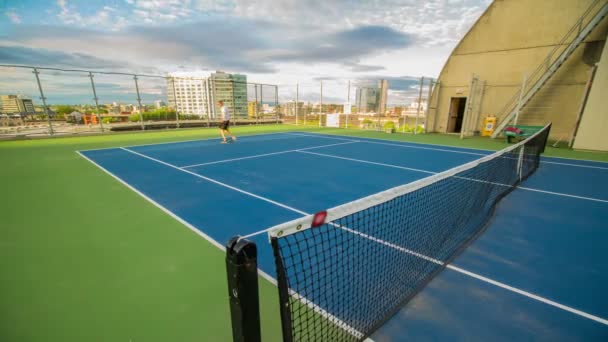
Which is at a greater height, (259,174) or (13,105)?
(13,105)

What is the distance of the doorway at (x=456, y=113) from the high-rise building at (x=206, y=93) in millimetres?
15928

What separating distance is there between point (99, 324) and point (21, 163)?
10.5 m

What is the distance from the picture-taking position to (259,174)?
26.2ft

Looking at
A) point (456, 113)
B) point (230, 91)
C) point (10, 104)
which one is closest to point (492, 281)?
point (456, 113)

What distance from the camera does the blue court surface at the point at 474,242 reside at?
108 inches

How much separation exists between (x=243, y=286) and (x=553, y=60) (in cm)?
1984

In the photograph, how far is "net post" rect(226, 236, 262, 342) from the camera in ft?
4.43

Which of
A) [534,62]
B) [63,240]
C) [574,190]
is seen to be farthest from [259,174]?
[534,62]

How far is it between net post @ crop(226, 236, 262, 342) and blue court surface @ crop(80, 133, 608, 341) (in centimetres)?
165

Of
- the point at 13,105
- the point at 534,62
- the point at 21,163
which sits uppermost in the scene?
the point at 534,62

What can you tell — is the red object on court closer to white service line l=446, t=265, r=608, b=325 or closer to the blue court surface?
the blue court surface

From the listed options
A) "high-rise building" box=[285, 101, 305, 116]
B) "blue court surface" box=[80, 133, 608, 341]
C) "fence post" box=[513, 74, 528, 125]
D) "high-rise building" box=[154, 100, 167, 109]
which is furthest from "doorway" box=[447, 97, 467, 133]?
"high-rise building" box=[154, 100, 167, 109]

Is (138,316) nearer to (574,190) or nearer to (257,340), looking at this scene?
(257,340)

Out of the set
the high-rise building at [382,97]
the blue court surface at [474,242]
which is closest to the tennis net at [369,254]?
the blue court surface at [474,242]
